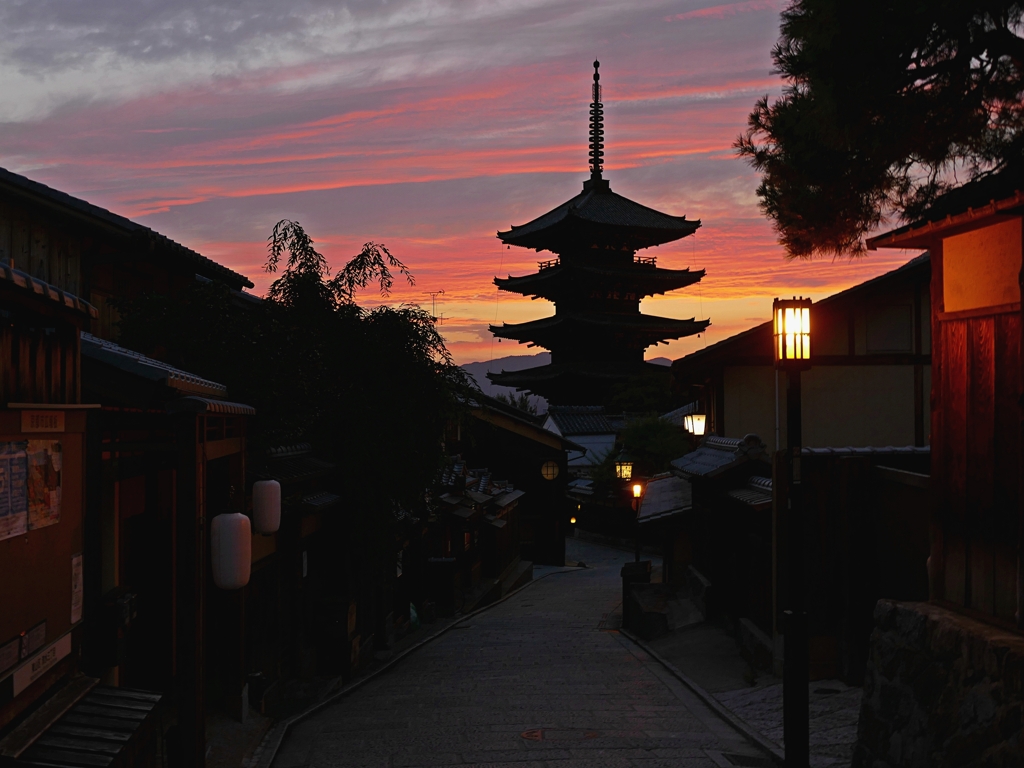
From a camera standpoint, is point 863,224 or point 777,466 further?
point 777,466

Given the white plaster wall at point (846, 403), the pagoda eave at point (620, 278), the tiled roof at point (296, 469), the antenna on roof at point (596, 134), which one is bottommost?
the tiled roof at point (296, 469)

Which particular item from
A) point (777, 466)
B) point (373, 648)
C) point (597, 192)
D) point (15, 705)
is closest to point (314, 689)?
point (373, 648)

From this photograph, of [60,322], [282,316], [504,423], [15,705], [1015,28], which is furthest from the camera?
[504,423]

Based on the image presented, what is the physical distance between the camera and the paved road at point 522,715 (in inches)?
387

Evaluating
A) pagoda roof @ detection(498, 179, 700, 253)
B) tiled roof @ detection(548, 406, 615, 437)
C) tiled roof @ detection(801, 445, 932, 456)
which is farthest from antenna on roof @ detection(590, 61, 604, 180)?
tiled roof @ detection(801, 445, 932, 456)

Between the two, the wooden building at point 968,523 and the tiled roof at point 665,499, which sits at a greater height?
the wooden building at point 968,523

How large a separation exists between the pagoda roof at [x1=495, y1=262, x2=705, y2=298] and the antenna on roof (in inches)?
295

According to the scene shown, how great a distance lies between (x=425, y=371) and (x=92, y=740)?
10.0 m

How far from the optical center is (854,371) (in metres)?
18.3

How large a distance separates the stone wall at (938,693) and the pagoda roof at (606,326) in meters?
44.7

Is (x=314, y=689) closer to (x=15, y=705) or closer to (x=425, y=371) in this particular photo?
(x=425, y=371)

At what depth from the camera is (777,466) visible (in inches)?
503

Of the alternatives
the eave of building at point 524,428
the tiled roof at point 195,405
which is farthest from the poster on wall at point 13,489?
the eave of building at point 524,428

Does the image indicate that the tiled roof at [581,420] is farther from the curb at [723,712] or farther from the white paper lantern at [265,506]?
the white paper lantern at [265,506]
